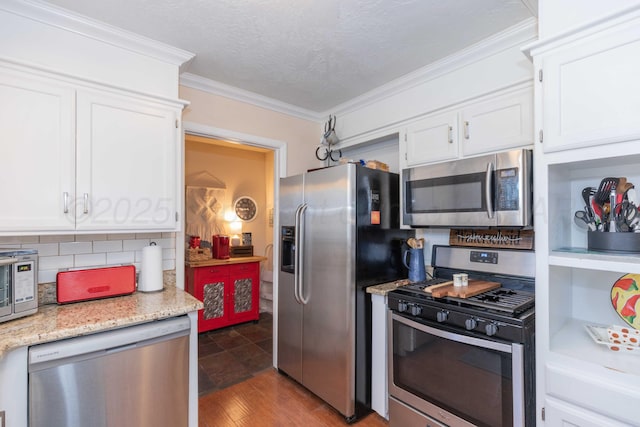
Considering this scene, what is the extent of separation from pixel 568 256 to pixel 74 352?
7.51 ft

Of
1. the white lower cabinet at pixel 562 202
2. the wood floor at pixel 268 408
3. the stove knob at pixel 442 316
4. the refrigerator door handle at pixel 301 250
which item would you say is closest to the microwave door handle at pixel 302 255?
the refrigerator door handle at pixel 301 250

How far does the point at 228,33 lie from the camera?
72.2 inches

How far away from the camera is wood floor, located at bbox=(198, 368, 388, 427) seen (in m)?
2.10

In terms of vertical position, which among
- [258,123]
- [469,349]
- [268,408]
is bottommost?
[268,408]

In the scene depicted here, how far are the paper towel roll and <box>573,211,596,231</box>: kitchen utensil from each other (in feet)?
8.13

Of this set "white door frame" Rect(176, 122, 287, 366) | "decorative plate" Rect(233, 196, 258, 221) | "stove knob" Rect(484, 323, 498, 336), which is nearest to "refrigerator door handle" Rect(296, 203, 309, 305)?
"white door frame" Rect(176, 122, 287, 366)

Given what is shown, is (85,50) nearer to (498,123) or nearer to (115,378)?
(115,378)

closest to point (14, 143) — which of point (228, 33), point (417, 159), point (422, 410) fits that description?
point (228, 33)

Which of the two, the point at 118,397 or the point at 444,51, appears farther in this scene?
the point at 444,51

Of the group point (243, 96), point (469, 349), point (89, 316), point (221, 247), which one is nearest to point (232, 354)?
point (221, 247)

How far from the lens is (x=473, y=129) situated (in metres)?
2.01

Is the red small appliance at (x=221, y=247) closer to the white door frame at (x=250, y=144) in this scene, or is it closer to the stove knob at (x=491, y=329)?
the white door frame at (x=250, y=144)

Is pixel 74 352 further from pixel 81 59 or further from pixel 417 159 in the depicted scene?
pixel 417 159

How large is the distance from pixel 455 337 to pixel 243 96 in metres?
2.41
